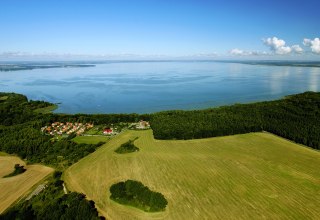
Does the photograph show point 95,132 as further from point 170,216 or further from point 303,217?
point 303,217

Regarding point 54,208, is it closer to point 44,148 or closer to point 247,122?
point 44,148

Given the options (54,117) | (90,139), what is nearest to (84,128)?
(90,139)

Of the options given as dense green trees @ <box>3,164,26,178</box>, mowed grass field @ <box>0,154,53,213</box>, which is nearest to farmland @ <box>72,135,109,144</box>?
mowed grass field @ <box>0,154,53,213</box>

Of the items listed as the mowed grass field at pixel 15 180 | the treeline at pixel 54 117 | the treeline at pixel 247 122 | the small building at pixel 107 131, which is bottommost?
the mowed grass field at pixel 15 180

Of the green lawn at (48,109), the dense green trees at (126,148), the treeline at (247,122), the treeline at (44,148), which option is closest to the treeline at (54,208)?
the treeline at (44,148)

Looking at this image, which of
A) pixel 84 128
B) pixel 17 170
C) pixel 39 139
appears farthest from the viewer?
pixel 84 128

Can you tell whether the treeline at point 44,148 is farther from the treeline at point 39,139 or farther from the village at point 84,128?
the village at point 84,128
